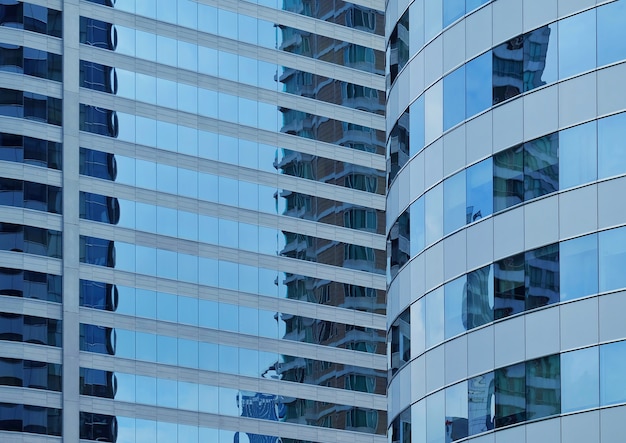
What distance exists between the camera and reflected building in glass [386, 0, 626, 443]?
136 ft

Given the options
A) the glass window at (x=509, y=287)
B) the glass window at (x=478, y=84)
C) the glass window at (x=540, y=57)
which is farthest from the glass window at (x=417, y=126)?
the glass window at (x=509, y=287)

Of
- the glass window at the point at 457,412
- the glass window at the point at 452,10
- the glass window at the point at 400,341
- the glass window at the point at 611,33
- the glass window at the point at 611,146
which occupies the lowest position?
the glass window at the point at 457,412

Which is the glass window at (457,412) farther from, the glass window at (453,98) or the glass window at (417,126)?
the glass window at (417,126)

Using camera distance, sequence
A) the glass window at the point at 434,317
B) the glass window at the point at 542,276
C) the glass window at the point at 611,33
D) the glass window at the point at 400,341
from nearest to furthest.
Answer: the glass window at the point at 611,33
the glass window at the point at 542,276
the glass window at the point at 434,317
the glass window at the point at 400,341

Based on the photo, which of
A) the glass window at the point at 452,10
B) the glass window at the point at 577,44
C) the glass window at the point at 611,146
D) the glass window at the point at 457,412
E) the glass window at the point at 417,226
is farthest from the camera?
the glass window at the point at 417,226

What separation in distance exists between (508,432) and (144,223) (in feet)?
172

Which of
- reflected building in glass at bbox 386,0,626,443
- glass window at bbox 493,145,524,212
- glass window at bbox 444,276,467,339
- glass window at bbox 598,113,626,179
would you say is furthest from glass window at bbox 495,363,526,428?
glass window at bbox 598,113,626,179

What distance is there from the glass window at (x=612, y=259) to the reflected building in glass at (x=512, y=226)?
1.8 inches

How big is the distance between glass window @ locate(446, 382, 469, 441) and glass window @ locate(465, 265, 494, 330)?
76.3 inches

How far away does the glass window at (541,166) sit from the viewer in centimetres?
4322

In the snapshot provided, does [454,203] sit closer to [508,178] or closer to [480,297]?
[508,178]

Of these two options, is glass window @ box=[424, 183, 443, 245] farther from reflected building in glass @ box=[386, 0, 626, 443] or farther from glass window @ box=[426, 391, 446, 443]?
glass window @ box=[426, 391, 446, 443]

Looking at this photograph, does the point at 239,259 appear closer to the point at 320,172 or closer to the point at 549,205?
the point at 320,172

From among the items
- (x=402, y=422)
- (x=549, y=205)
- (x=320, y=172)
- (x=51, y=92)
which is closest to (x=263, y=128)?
(x=320, y=172)
